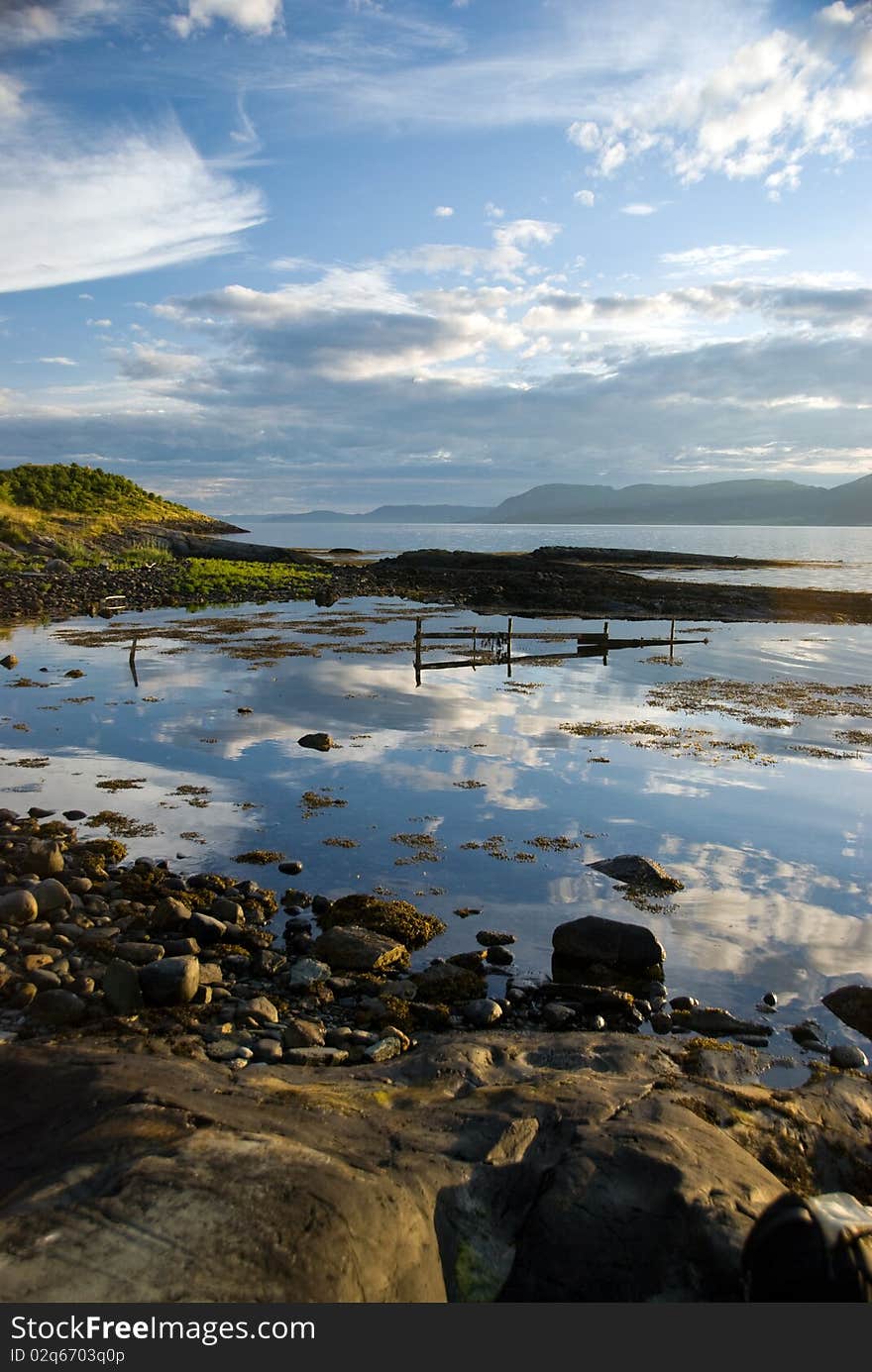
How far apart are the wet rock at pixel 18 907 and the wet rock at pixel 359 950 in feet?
12.3

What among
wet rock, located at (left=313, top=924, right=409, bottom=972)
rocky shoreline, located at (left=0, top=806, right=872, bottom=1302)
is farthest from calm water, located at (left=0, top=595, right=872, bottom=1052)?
rocky shoreline, located at (left=0, top=806, right=872, bottom=1302)

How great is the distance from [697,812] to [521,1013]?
8.04 meters

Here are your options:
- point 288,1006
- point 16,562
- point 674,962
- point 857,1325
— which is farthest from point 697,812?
point 16,562

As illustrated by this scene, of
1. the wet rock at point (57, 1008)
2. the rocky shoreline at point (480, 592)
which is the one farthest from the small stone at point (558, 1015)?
the rocky shoreline at point (480, 592)

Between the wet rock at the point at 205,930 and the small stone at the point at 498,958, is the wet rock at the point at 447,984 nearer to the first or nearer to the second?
the small stone at the point at 498,958

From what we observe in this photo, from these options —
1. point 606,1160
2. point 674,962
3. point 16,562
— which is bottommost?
point 674,962

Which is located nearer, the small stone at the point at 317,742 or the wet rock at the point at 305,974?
the wet rock at the point at 305,974

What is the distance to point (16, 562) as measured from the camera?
63688 millimetres

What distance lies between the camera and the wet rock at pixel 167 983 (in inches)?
330

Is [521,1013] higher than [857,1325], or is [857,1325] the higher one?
[857,1325]

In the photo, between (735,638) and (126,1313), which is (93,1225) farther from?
(735,638)

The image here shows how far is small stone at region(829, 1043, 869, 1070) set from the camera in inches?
314

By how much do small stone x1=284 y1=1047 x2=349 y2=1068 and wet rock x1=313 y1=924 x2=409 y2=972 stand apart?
73.8 inches

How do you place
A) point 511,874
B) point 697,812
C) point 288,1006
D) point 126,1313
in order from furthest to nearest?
1. point 697,812
2. point 511,874
3. point 288,1006
4. point 126,1313
